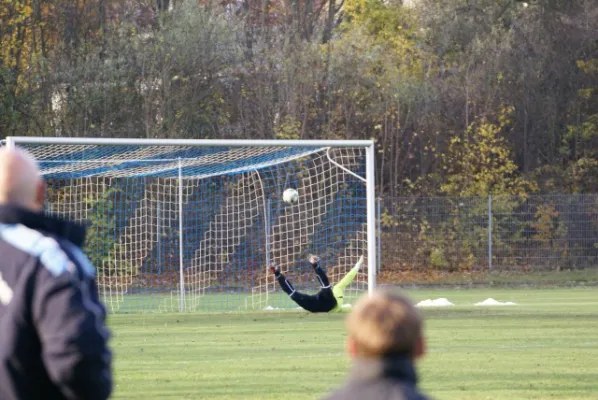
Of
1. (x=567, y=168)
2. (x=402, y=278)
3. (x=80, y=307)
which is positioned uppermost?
(x=80, y=307)

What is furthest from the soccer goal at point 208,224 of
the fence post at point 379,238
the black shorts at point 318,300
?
the black shorts at point 318,300

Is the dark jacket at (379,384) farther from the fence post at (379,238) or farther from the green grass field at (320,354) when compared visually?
the fence post at (379,238)

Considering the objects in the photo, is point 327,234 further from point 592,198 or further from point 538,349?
point 538,349

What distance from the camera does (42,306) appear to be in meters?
4.08

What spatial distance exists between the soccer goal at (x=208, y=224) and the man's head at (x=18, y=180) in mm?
20157

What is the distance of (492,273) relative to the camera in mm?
34406

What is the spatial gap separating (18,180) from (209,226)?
25.6 metres

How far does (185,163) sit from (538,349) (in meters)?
11.6

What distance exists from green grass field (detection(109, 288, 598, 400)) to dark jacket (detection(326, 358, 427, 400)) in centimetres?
743

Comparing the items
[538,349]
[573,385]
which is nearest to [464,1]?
[538,349]

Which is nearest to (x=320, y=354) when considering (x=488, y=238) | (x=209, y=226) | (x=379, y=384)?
(x=379, y=384)

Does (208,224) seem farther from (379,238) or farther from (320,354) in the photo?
(320,354)

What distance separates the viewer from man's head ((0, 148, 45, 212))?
4.25 meters

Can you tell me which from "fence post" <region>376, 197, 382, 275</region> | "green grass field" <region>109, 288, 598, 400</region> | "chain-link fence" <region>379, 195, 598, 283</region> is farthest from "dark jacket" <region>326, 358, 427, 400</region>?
"chain-link fence" <region>379, 195, 598, 283</region>
